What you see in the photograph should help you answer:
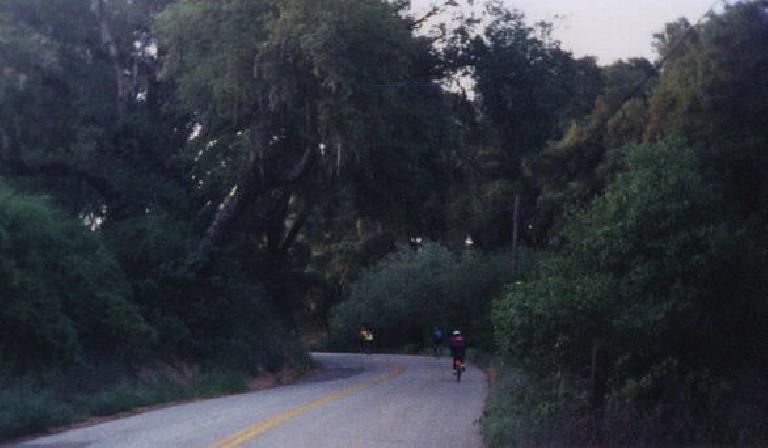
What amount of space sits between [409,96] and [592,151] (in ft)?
20.4

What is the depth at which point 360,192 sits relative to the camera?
34.6 meters

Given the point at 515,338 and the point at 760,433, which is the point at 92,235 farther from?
the point at 760,433

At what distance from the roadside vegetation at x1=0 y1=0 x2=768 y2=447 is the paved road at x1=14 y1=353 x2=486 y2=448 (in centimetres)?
116

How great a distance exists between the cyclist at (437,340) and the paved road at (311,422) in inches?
992

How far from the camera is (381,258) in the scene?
72.5 metres

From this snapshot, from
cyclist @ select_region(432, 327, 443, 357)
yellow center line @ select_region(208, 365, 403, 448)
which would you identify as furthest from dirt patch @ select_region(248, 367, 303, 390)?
cyclist @ select_region(432, 327, 443, 357)

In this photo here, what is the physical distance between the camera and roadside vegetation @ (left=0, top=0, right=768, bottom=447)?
14453mm

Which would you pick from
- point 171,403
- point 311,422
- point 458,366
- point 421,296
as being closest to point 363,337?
point 421,296

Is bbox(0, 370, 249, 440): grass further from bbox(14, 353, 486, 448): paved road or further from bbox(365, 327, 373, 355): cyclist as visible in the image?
bbox(365, 327, 373, 355): cyclist

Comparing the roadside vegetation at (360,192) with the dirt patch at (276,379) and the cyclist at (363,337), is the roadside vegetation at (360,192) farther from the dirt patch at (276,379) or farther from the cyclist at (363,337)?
the cyclist at (363,337)

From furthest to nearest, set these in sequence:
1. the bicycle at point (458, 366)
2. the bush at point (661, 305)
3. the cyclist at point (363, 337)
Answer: the cyclist at point (363, 337)
the bicycle at point (458, 366)
the bush at point (661, 305)

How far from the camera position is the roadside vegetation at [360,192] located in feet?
47.4

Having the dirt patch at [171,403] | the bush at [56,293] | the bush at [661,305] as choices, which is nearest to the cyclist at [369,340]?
the dirt patch at [171,403]

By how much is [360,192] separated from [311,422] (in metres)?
17.3
